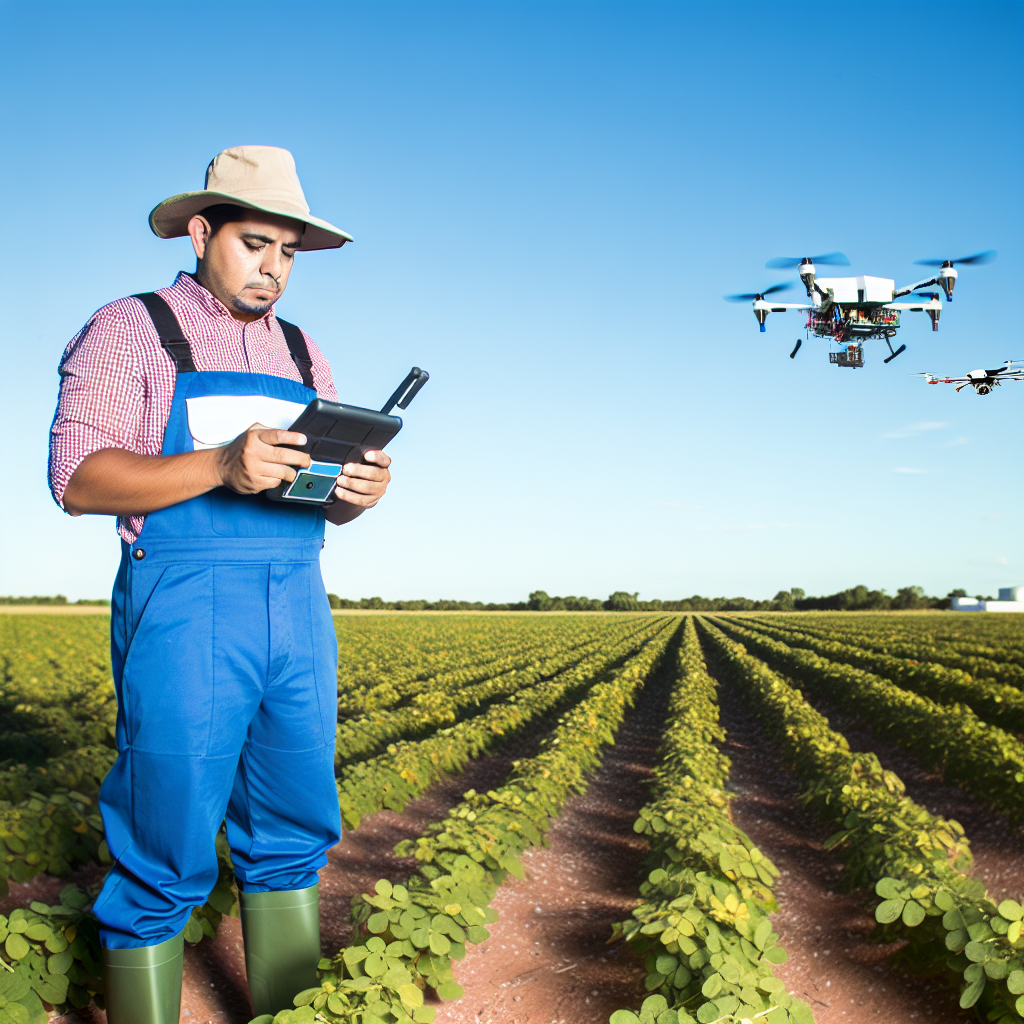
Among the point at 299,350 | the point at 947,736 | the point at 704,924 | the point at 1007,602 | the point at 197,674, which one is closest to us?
the point at 197,674

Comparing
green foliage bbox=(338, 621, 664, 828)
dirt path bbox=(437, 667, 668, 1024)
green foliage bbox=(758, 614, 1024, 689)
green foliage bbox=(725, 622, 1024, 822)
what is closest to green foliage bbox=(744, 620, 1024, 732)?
green foliage bbox=(758, 614, 1024, 689)

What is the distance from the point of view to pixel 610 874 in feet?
15.2

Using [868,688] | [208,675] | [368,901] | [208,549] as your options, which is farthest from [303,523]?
[868,688]

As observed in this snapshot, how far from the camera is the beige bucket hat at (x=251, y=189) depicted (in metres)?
1.99

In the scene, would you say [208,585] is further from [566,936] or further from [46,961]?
[566,936]

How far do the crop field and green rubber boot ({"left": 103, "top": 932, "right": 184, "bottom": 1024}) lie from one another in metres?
0.27

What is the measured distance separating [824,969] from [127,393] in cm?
356

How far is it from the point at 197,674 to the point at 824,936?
3408 millimetres

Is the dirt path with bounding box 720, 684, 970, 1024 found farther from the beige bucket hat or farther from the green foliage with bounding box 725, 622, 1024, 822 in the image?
the beige bucket hat

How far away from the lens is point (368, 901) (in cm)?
271

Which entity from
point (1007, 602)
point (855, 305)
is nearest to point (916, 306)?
point (855, 305)

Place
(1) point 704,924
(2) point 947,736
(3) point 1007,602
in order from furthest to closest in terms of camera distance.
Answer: (3) point 1007,602 < (2) point 947,736 < (1) point 704,924

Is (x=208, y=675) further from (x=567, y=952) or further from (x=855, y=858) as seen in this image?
(x=855, y=858)

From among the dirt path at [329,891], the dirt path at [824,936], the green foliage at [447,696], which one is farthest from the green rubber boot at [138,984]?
the green foliage at [447,696]
